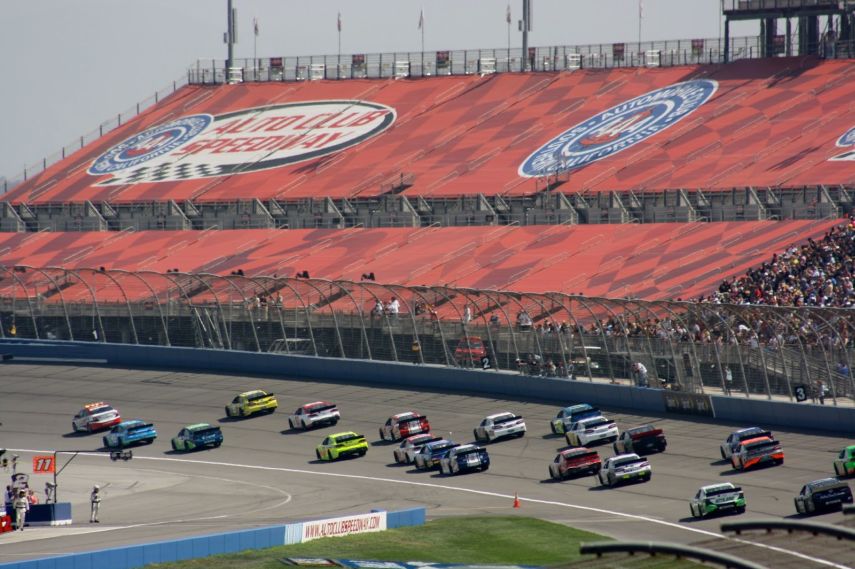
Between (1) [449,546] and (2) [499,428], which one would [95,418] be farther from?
(1) [449,546]

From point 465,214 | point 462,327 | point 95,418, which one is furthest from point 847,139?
point 95,418

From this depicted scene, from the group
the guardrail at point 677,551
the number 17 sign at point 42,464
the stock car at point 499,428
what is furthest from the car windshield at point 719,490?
the guardrail at point 677,551

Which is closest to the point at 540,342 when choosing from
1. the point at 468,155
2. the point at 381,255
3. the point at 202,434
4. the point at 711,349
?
the point at 711,349

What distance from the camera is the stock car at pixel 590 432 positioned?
4875 centimetres

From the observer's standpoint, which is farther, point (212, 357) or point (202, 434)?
point (212, 357)

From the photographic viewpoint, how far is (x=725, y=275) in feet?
203

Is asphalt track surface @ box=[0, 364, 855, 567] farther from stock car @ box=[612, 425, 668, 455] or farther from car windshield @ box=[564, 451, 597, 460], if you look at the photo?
car windshield @ box=[564, 451, 597, 460]

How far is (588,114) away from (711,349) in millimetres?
40719

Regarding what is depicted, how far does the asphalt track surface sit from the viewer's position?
4028cm

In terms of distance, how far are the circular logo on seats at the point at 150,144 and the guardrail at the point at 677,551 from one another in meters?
82.4

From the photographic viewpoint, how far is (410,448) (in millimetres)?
49156

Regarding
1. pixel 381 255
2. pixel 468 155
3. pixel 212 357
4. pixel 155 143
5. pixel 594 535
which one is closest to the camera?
pixel 594 535

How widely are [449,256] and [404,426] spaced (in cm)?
2316

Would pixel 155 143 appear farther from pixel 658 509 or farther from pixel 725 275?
pixel 658 509
